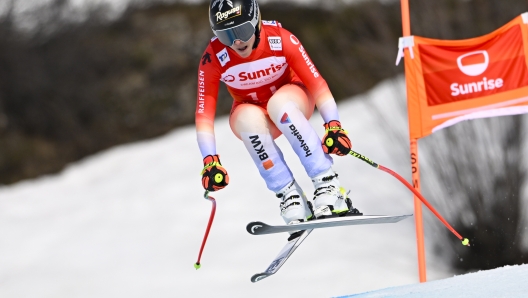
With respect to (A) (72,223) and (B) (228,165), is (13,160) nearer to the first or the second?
(A) (72,223)

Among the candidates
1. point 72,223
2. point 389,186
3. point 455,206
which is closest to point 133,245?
point 72,223

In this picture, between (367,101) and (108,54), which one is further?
(108,54)

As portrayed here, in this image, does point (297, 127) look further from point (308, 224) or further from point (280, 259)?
point (280, 259)

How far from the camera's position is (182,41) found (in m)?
18.9

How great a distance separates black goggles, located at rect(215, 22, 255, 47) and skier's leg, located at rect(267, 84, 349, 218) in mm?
485

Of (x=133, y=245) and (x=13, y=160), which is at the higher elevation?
(x=13, y=160)

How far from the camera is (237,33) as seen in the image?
4.71 meters

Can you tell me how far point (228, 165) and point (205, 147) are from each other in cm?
883

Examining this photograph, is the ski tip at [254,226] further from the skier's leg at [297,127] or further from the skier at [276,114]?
the skier's leg at [297,127]

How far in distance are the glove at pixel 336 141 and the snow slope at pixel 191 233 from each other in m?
4.59

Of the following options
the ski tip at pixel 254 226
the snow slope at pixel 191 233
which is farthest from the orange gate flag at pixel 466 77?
the snow slope at pixel 191 233

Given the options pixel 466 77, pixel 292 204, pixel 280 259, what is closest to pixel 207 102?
pixel 292 204

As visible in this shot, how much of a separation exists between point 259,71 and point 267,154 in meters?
0.57

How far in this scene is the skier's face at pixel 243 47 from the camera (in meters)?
4.79
